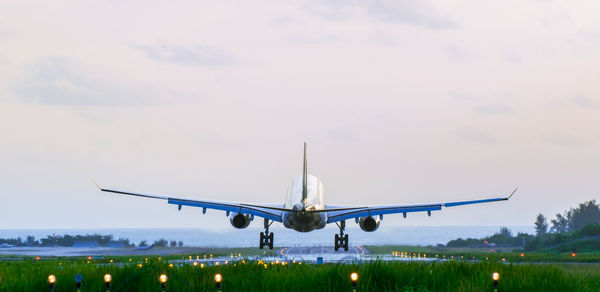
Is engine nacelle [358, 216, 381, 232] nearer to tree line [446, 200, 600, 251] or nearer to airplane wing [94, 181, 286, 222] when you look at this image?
airplane wing [94, 181, 286, 222]

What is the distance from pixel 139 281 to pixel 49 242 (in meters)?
123

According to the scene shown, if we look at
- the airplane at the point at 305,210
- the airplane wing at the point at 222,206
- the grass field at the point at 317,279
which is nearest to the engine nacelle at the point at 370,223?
the airplane at the point at 305,210

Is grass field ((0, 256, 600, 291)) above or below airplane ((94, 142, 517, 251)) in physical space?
below

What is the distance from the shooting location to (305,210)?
43938 millimetres

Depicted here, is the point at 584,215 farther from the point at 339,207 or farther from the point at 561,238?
the point at 339,207

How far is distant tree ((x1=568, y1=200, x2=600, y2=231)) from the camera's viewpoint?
629 ft

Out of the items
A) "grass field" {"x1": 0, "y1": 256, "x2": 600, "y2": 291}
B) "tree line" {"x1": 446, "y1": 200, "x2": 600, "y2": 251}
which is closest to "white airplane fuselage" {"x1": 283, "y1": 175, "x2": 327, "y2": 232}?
"grass field" {"x1": 0, "y1": 256, "x2": 600, "y2": 291}

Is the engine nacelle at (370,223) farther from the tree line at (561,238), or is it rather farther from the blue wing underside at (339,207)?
the tree line at (561,238)

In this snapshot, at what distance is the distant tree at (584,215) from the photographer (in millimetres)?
191750

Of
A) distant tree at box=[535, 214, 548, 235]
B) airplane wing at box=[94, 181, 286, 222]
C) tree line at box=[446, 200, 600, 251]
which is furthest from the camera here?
distant tree at box=[535, 214, 548, 235]

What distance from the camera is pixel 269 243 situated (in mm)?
50344

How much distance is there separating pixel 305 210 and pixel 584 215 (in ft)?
568

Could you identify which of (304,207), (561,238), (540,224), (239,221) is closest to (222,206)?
(239,221)

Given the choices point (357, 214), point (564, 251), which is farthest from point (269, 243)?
point (564, 251)
